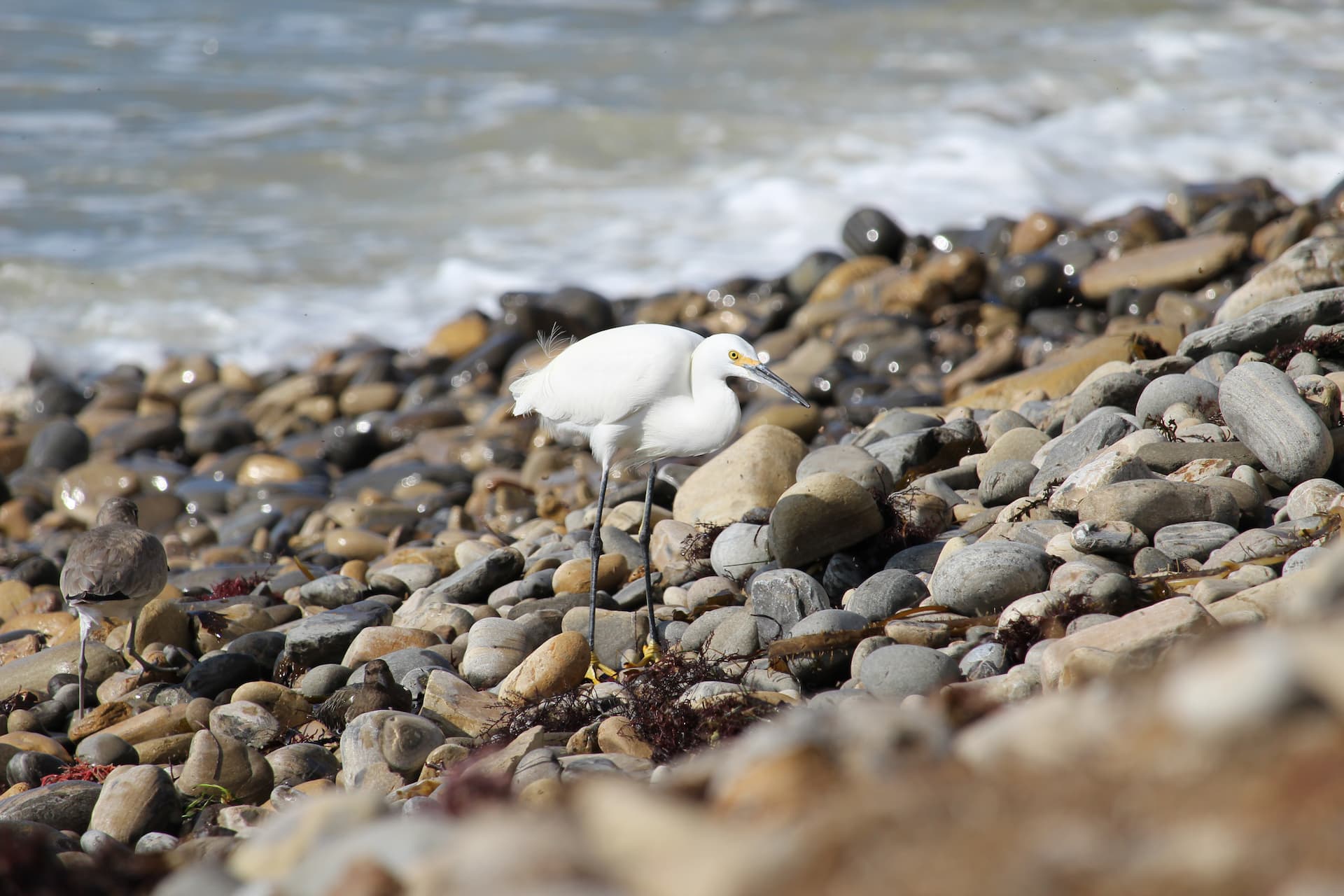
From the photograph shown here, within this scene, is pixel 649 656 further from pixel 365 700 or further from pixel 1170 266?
pixel 1170 266

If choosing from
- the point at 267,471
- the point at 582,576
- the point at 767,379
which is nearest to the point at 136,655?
the point at 582,576

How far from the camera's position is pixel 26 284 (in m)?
13.6

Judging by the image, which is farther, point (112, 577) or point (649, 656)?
point (112, 577)

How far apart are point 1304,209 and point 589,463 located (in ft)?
20.5

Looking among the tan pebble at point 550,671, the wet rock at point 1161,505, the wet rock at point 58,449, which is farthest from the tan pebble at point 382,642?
the wet rock at point 58,449

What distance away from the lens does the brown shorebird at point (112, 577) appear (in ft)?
16.8

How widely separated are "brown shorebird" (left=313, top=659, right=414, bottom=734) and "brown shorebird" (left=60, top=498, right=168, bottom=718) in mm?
1171

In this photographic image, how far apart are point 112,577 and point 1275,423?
4.87 meters

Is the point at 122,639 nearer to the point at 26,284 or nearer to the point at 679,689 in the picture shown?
the point at 679,689

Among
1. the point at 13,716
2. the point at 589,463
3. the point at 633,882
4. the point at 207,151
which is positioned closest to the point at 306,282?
the point at 207,151

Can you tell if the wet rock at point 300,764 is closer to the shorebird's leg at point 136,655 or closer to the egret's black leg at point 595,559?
the egret's black leg at point 595,559

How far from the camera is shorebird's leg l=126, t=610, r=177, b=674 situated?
533 cm

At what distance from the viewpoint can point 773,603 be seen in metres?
4.53

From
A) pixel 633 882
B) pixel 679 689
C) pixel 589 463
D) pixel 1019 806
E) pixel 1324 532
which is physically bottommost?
pixel 589 463
